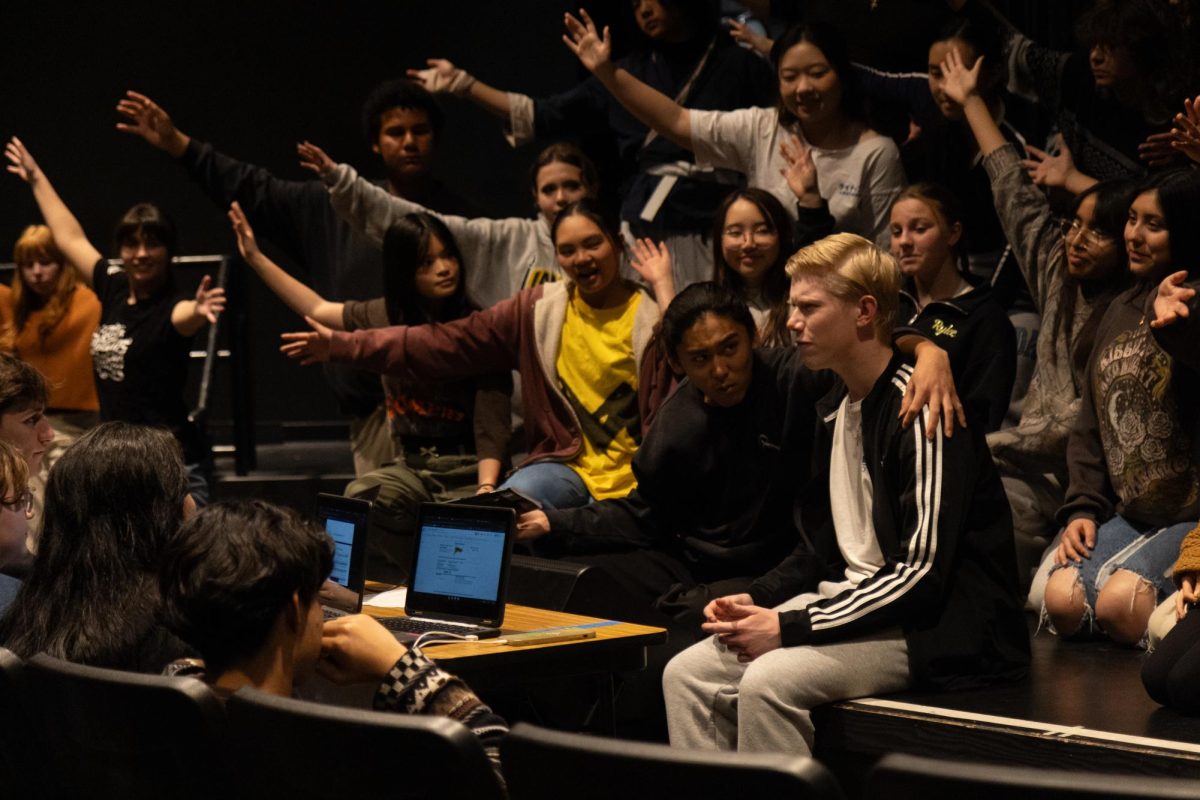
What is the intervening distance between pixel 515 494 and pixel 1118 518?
1.46 meters

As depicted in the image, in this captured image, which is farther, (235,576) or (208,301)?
(208,301)

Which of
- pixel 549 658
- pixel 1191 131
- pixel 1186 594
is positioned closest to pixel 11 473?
pixel 549 658

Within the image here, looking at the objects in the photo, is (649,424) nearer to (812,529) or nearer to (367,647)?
(812,529)

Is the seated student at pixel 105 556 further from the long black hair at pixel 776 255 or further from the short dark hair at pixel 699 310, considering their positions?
the long black hair at pixel 776 255

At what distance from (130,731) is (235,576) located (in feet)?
0.72

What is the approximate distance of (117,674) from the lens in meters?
1.90

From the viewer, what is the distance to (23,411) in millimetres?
3215

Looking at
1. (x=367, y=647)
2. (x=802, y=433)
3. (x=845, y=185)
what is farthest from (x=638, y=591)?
(x=367, y=647)

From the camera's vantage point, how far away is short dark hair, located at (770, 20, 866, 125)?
4.55 metres

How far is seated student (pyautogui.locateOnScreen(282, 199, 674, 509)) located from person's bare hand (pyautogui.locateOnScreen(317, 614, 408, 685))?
2.09m

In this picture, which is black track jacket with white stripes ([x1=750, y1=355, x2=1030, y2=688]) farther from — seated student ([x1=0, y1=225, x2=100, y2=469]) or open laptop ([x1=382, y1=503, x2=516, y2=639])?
seated student ([x1=0, y1=225, x2=100, y2=469])

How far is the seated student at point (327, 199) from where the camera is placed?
5.22 meters

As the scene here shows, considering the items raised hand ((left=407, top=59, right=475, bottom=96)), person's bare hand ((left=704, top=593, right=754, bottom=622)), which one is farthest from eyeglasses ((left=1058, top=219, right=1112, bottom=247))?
raised hand ((left=407, top=59, right=475, bottom=96))

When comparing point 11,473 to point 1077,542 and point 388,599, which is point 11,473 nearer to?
point 388,599
